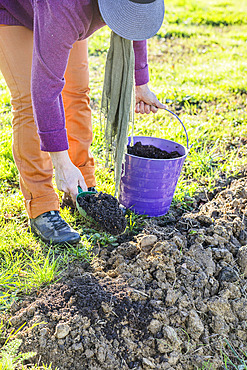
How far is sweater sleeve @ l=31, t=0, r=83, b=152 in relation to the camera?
161 centimetres

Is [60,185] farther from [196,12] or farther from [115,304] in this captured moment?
[196,12]

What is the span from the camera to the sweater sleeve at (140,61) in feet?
7.48

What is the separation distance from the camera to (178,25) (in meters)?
8.01

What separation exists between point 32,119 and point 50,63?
53 cm

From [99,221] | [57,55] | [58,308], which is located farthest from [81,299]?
[57,55]

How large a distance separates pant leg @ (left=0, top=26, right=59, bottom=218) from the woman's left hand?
0.75 metres

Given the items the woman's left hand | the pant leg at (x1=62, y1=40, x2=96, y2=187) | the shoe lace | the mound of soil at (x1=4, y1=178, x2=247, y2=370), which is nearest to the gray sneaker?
the shoe lace

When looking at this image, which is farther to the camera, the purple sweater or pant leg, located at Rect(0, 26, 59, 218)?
pant leg, located at Rect(0, 26, 59, 218)

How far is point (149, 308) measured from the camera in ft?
6.05

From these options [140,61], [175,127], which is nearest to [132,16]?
[140,61]

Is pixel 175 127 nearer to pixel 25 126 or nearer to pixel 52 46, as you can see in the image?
pixel 25 126

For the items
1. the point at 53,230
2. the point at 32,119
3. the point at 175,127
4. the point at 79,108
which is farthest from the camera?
the point at 175,127

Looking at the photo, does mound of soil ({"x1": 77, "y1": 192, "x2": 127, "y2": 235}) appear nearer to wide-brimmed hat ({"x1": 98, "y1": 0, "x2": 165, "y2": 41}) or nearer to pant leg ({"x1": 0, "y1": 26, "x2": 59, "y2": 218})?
pant leg ({"x1": 0, "y1": 26, "x2": 59, "y2": 218})

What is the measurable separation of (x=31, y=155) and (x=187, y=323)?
122 centimetres
